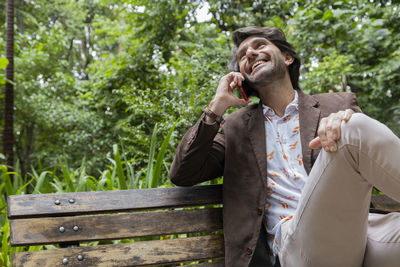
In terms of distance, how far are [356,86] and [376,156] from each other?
4.71 metres

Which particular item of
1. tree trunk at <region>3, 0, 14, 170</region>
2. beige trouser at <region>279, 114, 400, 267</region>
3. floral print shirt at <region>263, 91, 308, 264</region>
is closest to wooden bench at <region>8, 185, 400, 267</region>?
floral print shirt at <region>263, 91, 308, 264</region>

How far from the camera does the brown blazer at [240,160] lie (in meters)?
1.79

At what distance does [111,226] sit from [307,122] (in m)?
1.11

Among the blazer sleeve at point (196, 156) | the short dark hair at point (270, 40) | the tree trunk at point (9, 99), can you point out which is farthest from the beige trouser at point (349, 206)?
the tree trunk at point (9, 99)

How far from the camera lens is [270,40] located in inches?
91.4

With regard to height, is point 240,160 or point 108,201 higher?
point 240,160

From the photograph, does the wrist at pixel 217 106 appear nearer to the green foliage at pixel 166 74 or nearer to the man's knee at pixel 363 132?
the green foliage at pixel 166 74

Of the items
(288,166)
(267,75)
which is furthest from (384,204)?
(267,75)

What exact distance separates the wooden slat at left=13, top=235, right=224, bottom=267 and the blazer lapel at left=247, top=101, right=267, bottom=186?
→ 0.43m

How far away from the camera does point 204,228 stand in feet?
6.26

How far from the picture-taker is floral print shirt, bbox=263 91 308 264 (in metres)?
1.81

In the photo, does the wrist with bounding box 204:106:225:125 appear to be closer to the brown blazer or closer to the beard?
the brown blazer

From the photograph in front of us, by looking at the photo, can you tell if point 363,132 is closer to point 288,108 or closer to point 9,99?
point 288,108

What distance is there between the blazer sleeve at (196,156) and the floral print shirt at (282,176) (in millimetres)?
313
